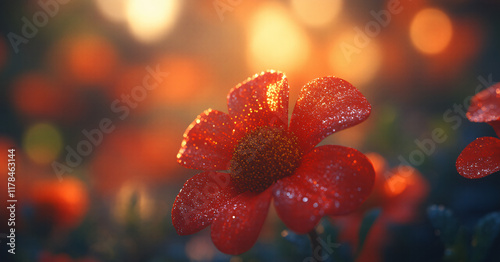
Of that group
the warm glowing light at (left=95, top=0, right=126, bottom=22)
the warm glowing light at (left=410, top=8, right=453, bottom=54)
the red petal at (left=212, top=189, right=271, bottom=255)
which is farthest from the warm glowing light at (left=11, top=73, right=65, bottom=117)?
the warm glowing light at (left=410, top=8, right=453, bottom=54)

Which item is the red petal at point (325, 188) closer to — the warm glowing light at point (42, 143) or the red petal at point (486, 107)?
the red petal at point (486, 107)

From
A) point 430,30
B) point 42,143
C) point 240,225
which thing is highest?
point 42,143

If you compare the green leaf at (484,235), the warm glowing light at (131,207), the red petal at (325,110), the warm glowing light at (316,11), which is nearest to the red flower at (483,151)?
the red petal at (325,110)

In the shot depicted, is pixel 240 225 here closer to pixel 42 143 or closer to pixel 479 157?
pixel 479 157

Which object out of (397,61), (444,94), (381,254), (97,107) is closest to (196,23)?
(97,107)

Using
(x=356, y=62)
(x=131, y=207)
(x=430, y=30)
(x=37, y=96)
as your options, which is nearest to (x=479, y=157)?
(x=131, y=207)

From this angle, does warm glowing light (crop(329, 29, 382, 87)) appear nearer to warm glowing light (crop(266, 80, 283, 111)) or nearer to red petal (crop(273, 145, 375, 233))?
warm glowing light (crop(266, 80, 283, 111))
